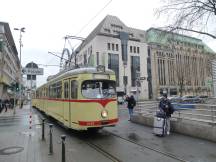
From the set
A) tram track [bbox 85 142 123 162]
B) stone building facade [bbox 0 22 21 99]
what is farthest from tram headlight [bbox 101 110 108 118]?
stone building facade [bbox 0 22 21 99]

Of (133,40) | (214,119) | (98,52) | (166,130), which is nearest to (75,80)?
(166,130)

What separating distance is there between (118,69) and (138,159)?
6724cm

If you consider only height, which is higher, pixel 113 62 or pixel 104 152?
pixel 113 62

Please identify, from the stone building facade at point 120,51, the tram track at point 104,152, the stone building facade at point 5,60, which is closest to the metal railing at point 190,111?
the tram track at point 104,152

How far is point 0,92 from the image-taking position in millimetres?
44094

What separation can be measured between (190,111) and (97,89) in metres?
4.55

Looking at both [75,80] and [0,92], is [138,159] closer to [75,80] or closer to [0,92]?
[75,80]

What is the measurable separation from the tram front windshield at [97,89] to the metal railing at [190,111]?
335 centimetres

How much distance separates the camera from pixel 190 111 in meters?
11.3

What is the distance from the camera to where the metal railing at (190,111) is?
9.45 m

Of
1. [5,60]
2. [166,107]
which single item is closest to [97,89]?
[166,107]

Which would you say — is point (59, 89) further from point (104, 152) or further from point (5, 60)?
point (5, 60)

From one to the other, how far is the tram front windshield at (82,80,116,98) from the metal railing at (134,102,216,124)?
11.0ft

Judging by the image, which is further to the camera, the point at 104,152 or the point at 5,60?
the point at 5,60
